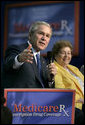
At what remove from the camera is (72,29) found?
15.6 feet

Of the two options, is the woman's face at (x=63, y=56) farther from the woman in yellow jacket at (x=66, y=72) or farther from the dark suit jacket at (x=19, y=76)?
the dark suit jacket at (x=19, y=76)

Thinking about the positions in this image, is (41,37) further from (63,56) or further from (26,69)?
(63,56)

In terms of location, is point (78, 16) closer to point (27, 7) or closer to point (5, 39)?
point (27, 7)

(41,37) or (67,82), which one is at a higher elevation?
(41,37)

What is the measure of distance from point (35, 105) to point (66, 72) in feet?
2.56

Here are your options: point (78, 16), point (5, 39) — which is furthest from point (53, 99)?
point (5, 39)

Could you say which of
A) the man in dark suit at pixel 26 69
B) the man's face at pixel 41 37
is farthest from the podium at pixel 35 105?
the man's face at pixel 41 37

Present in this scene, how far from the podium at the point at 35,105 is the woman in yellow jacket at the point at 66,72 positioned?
1.91 feet

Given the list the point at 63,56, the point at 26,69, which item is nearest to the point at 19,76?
the point at 26,69

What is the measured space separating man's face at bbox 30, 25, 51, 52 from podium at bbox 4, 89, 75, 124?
0.52 m

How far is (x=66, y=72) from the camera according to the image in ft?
7.33

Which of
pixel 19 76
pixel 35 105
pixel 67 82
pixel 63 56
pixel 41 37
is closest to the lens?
pixel 35 105

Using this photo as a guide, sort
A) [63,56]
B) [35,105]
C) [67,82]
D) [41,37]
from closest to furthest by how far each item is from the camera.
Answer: [35,105], [41,37], [67,82], [63,56]

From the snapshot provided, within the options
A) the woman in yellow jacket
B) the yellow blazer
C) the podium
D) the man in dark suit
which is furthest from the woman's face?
the podium
